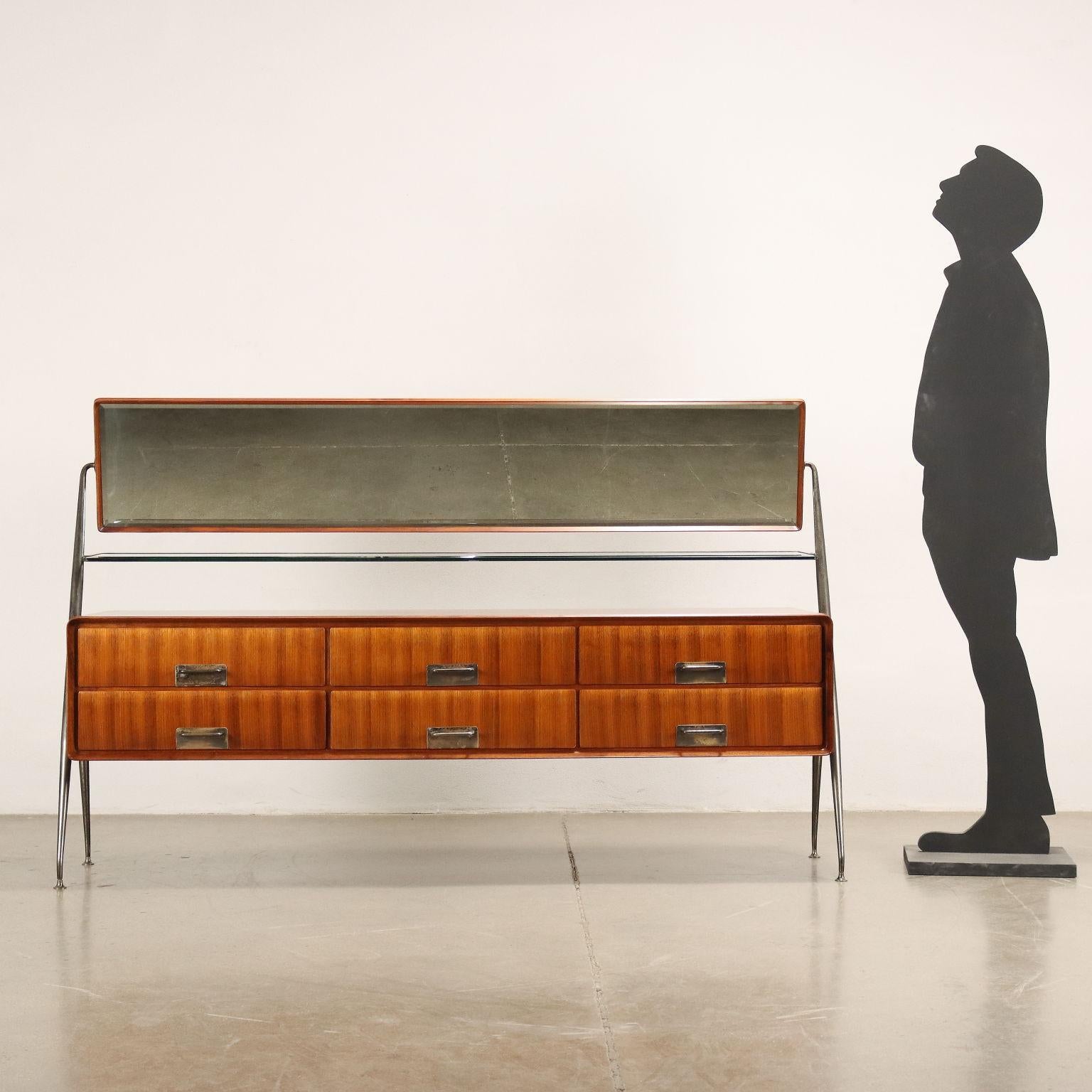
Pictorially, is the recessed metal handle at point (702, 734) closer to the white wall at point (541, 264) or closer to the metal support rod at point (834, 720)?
the metal support rod at point (834, 720)

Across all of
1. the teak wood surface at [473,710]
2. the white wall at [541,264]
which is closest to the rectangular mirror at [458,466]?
the teak wood surface at [473,710]

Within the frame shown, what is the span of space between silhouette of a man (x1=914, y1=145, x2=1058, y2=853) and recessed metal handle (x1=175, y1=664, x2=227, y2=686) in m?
2.18

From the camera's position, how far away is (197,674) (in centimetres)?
338

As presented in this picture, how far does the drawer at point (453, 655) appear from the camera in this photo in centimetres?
341

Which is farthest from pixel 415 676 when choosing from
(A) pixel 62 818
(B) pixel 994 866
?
(B) pixel 994 866

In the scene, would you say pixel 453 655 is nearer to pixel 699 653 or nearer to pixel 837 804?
pixel 699 653

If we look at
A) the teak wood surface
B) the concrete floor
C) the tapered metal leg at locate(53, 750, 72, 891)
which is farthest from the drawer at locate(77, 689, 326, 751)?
the concrete floor

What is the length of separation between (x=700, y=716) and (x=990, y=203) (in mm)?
2014

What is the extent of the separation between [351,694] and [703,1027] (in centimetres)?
145

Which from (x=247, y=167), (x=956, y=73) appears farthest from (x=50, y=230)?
(x=956, y=73)

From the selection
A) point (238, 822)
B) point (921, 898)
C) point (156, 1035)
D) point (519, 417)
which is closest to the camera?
point (156, 1035)

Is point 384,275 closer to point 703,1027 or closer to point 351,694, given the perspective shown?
point 351,694

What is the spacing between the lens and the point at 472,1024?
240 cm

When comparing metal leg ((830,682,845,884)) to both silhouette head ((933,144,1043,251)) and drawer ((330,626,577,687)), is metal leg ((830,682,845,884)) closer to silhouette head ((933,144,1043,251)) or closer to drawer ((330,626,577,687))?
drawer ((330,626,577,687))
